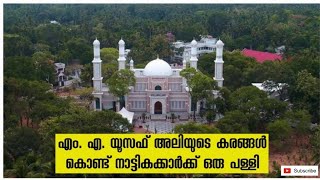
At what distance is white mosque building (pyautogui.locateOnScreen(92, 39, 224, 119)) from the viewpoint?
102ft

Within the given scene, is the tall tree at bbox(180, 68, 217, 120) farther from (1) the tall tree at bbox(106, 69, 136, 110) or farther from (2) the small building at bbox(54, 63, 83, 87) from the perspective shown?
(2) the small building at bbox(54, 63, 83, 87)

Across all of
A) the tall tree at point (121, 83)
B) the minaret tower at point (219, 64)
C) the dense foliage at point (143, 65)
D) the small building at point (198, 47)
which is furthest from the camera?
the small building at point (198, 47)

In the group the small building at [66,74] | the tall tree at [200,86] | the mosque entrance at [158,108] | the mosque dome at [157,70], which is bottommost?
the mosque entrance at [158,108]

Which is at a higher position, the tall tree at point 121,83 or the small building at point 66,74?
the tall tree at point 121,83

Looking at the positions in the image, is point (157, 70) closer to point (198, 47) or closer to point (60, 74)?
point (60, 74)

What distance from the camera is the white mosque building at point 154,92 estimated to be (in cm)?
3109

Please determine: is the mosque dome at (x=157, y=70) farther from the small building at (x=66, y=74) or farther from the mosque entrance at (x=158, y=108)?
the small building at (x=66, y=74)

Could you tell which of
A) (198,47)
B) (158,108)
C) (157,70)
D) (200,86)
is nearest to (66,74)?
(157,70)

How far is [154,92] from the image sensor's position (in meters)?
31.1

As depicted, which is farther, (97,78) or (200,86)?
(97,78)

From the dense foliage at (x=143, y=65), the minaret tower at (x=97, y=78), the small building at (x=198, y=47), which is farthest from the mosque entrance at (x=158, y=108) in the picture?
the small building at (x=198, y=47)

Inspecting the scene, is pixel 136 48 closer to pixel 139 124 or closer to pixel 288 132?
pixel 139 124

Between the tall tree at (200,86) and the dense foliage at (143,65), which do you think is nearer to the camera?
the dense foliage at (143,65)

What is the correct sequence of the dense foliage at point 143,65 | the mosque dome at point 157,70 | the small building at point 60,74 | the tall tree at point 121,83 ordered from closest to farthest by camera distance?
the dense foliage at point 143,65 → the tall tree at point 121,83 → the mosque dome at point 157,70 → the small building at point 60,74
